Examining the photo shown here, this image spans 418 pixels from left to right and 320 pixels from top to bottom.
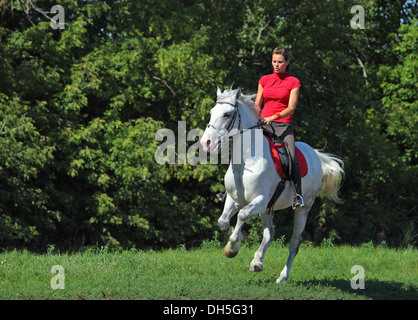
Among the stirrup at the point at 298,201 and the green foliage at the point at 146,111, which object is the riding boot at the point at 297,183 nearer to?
the stirrup at the point at 298,201

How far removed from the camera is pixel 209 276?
988cm

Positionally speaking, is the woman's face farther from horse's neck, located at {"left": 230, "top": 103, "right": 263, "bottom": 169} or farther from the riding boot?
the riding boot

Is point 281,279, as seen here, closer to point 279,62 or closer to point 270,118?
point 270,118

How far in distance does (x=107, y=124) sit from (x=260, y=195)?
430 inches

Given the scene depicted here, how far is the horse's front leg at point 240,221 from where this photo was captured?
757 cm

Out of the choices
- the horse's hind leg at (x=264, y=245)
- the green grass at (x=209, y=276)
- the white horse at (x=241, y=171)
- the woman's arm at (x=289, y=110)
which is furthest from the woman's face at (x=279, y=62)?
the green grass at (x=209, y=276)

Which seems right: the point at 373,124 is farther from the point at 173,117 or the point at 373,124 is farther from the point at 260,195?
the point at 260,195

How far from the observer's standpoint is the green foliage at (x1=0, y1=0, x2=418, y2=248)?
1694cm

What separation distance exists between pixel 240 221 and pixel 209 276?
8.46 feet

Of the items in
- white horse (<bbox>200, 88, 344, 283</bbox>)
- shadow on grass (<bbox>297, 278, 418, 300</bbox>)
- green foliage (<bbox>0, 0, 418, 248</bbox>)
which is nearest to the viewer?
white horse (<bbox>200, 88, 344, 283</bbox>)

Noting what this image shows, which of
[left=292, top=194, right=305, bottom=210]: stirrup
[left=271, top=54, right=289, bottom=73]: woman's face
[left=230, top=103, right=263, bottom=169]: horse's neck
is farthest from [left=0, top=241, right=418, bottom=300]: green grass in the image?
[left=271, top=54, right=289, bottom=73]: woman's face

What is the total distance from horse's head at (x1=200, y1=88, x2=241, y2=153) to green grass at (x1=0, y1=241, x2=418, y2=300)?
6.59 feet

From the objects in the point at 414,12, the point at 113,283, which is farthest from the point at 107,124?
the point at 414,12

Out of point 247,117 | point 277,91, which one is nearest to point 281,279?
point 247,117
